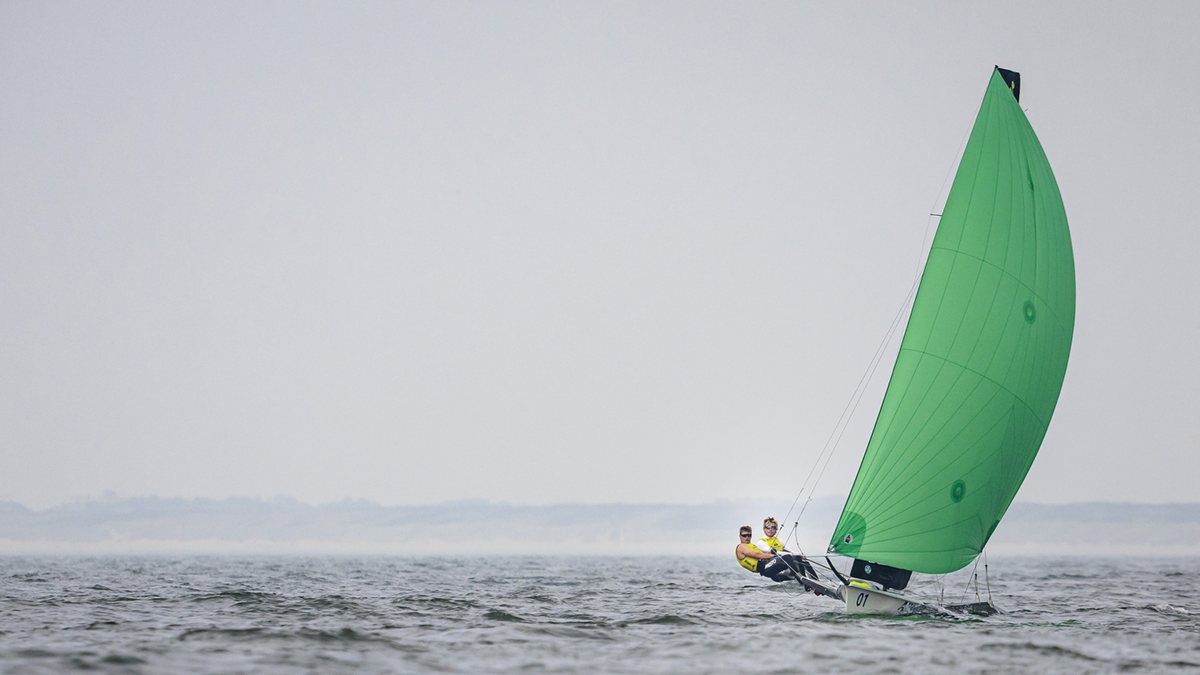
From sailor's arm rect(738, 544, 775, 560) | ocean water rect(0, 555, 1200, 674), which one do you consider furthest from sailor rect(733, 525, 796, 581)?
ocean water rect(0, 555, 1200, 674)

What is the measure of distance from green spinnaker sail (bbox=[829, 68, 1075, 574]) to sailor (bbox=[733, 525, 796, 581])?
3.69ft

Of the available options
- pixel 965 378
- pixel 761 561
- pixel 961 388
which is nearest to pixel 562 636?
pixel 761 561

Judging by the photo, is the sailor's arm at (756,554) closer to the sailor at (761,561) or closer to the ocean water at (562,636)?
the sailor at (761,561)

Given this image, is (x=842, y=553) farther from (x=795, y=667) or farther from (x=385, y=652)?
(x=385, y=652)

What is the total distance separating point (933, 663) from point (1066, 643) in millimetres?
3782

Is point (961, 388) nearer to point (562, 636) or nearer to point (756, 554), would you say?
point (756, 554)

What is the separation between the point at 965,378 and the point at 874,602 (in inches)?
187

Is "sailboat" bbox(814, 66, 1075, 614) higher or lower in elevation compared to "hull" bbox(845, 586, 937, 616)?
higher

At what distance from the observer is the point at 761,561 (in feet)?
65.6

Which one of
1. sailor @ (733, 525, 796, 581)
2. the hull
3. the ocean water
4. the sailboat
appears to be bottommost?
the ocean water

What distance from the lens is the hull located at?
19.2 m

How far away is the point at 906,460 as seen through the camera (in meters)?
19.1

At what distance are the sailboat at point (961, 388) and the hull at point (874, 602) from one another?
0.06ft

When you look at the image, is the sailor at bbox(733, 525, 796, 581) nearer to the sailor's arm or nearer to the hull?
the sailor's arm
